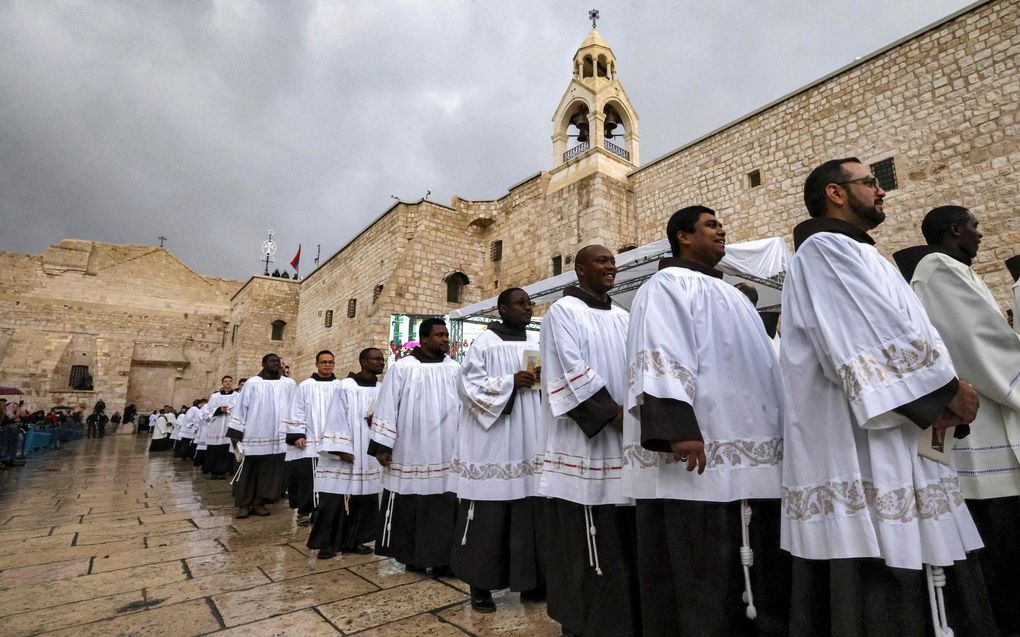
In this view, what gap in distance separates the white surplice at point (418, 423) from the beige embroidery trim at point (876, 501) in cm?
261

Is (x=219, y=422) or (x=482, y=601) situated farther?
(x=219, y=422)

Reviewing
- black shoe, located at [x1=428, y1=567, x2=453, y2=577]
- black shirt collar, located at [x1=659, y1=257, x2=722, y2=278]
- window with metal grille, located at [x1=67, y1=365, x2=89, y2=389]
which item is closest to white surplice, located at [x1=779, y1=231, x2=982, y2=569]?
black shirt collar, located at [x1=659, y1=257, x2=722, y2=278]

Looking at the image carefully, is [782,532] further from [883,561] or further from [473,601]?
[473,601]

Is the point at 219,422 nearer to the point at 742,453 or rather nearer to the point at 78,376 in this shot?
the point at 742,453

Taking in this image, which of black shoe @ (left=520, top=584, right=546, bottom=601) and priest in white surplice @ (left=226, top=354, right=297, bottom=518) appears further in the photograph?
priest in white surplice @ (left=226, top=354, right=297, bottom=518)

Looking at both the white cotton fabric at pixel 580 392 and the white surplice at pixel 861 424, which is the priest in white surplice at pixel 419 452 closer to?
the white cotton fabric at pixel 580 392

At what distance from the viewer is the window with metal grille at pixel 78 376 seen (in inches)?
1054

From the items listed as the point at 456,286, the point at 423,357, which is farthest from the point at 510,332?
the point at 456,286

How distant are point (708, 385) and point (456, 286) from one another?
658 inches

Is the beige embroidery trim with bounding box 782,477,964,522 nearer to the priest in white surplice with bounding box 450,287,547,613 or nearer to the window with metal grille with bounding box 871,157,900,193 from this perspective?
the priest in white surplice with bounding box 450,287,547,613

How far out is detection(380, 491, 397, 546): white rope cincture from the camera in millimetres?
3941

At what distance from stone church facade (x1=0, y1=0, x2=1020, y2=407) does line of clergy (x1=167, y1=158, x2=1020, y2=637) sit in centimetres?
685

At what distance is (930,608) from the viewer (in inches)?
54.4

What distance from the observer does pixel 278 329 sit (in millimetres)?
28141
